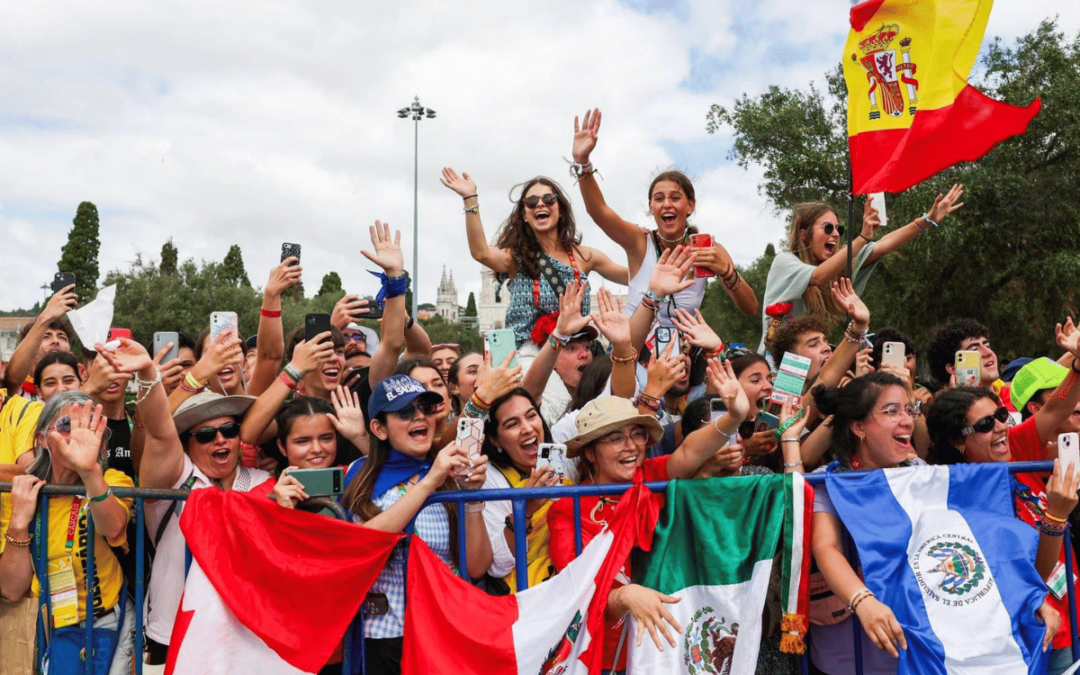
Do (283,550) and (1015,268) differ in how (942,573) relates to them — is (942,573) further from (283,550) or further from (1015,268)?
(1015,268)

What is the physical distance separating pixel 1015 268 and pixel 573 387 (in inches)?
641

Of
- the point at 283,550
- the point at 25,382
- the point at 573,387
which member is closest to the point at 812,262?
the point at 573,387

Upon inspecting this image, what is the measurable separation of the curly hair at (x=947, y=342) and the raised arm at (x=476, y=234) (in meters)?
2.92

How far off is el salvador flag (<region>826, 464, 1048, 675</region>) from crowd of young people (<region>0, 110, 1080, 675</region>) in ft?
0.37

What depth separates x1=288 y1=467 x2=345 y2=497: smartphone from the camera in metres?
3.53

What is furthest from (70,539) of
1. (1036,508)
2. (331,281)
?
(331,281)

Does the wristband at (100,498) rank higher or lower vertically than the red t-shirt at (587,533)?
higher

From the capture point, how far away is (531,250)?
572 cm

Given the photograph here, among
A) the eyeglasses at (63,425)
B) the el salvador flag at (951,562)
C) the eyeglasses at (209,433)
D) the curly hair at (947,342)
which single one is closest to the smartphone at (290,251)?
the eyeglasses at (209,433)

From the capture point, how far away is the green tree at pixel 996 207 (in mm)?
17781

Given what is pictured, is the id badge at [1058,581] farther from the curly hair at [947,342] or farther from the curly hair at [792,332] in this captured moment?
the curly hair at [947,342]

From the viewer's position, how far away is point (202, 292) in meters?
41.2

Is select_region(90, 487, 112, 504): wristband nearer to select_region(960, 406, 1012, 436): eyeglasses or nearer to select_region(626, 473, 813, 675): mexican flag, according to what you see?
select_region(626, 473, 813, 675): mexican flag

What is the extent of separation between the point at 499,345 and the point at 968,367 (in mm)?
2860
